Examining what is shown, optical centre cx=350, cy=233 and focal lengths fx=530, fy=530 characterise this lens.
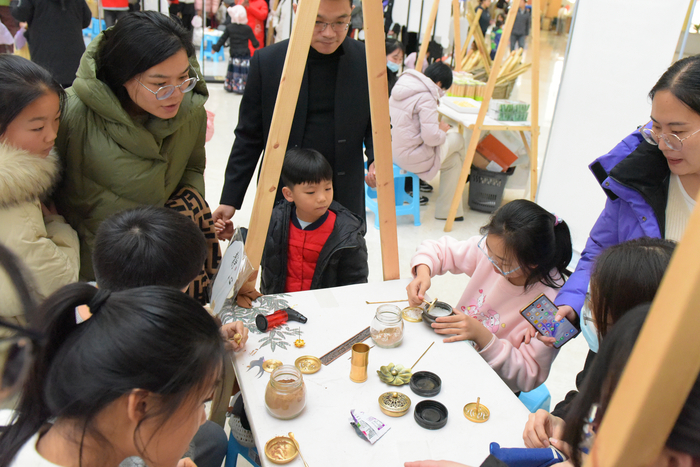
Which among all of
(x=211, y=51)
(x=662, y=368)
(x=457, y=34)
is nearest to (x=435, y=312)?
(x=662, y=368)

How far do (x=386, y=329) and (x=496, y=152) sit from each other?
3.26m

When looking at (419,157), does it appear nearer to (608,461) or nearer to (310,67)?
(310,67)

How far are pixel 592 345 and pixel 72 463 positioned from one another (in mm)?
1165

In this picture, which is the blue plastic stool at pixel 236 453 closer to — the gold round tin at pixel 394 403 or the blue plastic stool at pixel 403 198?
the gold round tin at pixel 394 403

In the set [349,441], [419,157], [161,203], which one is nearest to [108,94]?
[161,203]

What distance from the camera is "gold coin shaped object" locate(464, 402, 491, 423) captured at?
1210 mm

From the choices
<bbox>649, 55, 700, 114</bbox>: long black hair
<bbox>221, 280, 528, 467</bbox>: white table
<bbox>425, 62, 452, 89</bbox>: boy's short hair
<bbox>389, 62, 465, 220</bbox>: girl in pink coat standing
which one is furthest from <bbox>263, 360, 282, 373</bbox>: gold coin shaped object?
<bbox>425, 62, 452, 89</bbox>: boy's short hair

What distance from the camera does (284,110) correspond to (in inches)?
64.3

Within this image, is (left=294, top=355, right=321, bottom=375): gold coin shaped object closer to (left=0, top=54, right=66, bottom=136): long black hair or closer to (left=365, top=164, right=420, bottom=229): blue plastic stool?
(left=0, top=54, right=66, bottom=136): long black hair

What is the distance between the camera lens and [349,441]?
1.13 meters

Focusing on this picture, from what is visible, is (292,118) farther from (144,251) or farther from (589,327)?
(589,327)

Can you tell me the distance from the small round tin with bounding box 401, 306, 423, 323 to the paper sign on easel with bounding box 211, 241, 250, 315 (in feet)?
1.69

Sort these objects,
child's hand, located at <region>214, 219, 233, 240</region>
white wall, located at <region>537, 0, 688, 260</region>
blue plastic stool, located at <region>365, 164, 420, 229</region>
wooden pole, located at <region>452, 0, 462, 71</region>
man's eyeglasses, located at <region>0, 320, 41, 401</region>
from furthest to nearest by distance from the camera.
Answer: wooden pole, located at <region>452, 0, 462, 71</region> < blue plastic stool, located at <region>365, 164, 420, 229</region> < white wall, located at <region>537, 0, 688, 260</region> < child's hand, located at <region>214, 219, 233, 240</region> < man's eyeglasses, located at <region>0, 320, 41, 401</region>

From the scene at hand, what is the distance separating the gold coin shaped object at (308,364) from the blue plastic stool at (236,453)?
12.9 inches
